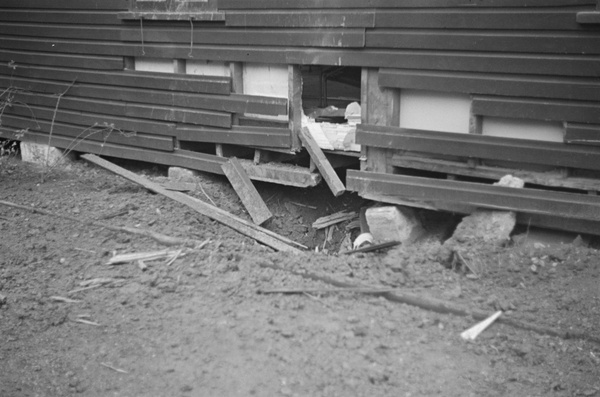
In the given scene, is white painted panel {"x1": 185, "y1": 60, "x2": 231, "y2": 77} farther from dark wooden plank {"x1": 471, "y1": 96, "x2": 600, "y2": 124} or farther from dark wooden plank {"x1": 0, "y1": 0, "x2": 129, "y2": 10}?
dark wooden plank {"x1": 471, "y1": 96, "x2": 600, "y2": 124}

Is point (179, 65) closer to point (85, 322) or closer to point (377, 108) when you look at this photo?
point (377, 108)

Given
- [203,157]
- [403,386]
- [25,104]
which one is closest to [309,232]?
[203,157]

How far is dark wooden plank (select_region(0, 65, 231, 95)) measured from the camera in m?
8.83

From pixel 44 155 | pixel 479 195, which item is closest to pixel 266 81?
pixel 479 195

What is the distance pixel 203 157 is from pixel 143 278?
2895 millimetres

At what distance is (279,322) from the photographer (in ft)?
18.4

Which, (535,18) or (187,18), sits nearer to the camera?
(535,18)

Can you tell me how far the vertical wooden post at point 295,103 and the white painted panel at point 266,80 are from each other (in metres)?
0.15

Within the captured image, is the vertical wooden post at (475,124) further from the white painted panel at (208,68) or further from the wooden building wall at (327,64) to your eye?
the white painted panel at (208,68)

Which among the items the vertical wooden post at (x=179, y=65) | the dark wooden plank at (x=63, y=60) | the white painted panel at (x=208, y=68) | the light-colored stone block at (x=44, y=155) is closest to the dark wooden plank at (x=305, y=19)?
the white painted panel at (x=208, y=68)

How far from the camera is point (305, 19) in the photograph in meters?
7.79

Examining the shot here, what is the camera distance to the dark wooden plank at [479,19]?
6.23 m

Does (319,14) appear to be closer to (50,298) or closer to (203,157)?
(203,157)

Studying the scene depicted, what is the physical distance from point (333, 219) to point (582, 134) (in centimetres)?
310
